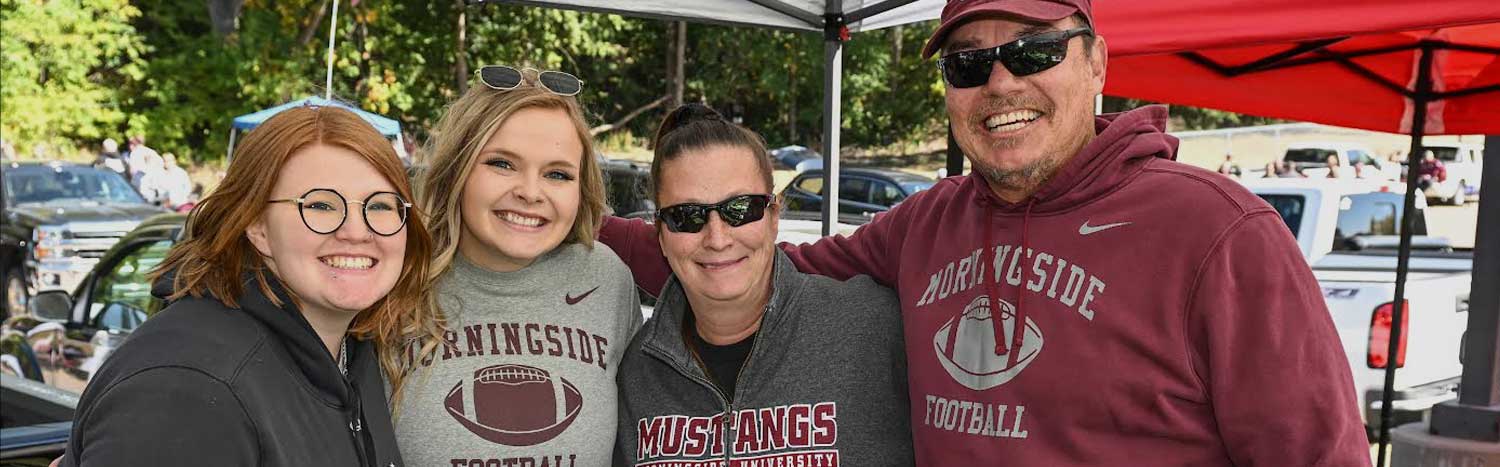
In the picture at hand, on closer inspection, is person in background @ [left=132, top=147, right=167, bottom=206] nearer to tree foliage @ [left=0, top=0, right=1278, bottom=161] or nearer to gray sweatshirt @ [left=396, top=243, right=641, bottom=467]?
tree foliage @ [left=0, top=0, right=1278, bottom=161]

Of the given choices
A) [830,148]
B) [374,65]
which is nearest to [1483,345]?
[830,148]

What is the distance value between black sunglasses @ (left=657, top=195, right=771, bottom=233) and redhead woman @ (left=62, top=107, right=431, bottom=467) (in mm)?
605

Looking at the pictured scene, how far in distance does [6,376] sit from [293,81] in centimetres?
2187

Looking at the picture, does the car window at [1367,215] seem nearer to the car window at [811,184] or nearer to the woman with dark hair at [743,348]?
the woman with dark hair at [743,348]

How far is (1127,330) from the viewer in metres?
2.00

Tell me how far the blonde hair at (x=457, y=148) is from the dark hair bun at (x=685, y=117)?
172 millimetres

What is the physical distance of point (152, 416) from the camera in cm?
154

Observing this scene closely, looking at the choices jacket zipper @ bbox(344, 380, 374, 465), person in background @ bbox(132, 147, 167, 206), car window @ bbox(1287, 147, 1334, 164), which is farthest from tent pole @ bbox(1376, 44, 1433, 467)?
car window @ bbox(1287, 147, 1334, 164)

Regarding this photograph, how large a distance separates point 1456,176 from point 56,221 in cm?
2479

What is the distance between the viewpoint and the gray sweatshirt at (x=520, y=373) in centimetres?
232

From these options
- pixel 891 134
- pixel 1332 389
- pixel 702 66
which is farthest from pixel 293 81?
pixel 1332 389

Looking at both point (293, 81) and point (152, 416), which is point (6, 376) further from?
point (293, 81)

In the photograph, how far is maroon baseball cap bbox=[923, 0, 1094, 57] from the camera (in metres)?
2.10

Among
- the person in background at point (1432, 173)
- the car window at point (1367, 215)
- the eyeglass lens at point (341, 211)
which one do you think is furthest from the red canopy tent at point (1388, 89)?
the person in background at point (1432, 173)
